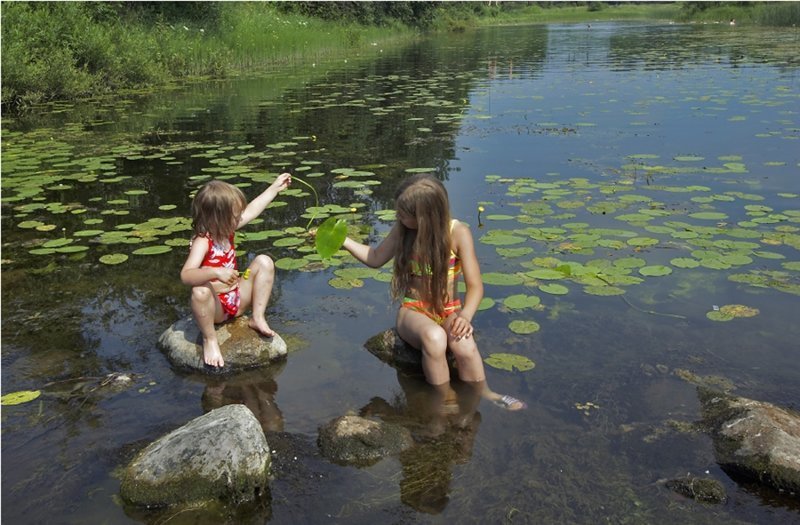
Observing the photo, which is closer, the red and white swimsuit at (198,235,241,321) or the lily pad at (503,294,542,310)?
the red and white swimsuit at (198,235,241,321)

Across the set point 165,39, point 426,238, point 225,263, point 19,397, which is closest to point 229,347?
point 225,263

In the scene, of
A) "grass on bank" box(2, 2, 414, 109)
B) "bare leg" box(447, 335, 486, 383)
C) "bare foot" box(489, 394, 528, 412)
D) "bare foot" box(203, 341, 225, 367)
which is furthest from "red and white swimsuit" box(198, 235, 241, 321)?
"grass on bank" box(2, 2, 414, 109)

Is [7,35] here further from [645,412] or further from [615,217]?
[645,412]

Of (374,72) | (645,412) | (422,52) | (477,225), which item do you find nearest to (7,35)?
(374,72)

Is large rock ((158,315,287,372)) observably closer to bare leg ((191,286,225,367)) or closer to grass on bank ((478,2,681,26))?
bare leg ((191,286,225,367))

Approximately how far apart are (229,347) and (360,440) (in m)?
1.10

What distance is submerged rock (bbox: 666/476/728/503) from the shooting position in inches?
99.3

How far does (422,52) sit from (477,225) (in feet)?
76.1

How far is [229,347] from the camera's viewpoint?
3.66m

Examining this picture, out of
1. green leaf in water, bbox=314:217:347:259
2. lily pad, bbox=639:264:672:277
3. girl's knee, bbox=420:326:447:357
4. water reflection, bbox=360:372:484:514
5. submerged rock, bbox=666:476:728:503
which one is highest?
green leaf in water, bbox=314:217:347:259

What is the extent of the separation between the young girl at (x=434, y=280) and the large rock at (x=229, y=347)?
69cm

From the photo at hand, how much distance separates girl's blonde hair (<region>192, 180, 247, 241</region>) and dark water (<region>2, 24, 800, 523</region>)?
2.44 feet

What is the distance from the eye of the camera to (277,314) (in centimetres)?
425

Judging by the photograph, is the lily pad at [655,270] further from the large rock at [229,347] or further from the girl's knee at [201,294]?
the girl's knee at [201,294]
